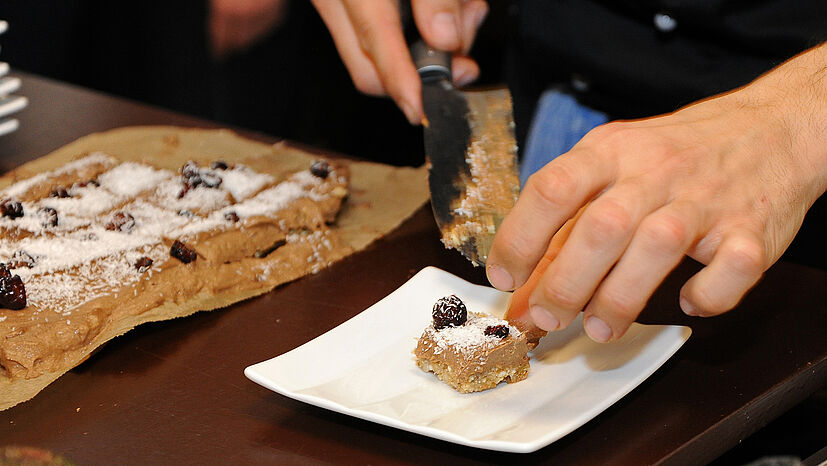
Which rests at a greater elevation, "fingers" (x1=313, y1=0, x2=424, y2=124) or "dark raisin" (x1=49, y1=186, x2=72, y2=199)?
"fingers" (x1=313, y1=0, x2=424, y2=124)

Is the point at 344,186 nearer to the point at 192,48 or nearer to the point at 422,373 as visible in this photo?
the point at 422,373

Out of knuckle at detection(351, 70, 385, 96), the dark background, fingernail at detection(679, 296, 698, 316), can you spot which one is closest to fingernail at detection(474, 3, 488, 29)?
knuckle at detection(351, 70, 385, 96)

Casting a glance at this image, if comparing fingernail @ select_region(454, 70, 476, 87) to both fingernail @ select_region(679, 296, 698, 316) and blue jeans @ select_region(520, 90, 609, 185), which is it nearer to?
blue jeans @ select_region(520, 90, 609, 185)

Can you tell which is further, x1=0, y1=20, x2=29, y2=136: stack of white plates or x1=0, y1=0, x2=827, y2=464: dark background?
x1=0, y1=0, x2=827, y2=464: dark background

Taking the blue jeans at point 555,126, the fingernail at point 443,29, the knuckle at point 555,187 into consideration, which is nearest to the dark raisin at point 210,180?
the fingernail at point 443,29

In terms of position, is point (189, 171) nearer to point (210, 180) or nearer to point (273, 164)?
point (210, 180)

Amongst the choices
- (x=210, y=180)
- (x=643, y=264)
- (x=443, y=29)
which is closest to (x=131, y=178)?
(x=210, y=180)
